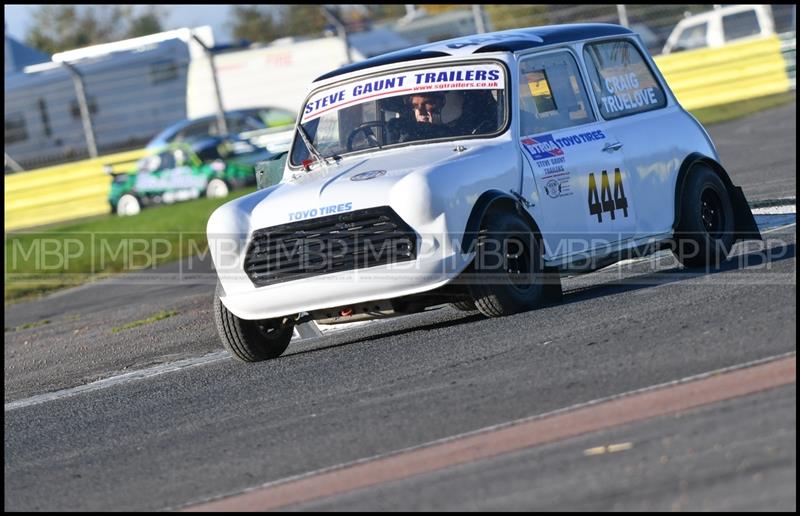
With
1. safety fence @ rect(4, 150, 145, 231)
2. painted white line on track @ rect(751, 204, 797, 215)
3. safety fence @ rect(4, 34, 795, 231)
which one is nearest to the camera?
painted white line on track @ rect(751, 204, 797, 215)

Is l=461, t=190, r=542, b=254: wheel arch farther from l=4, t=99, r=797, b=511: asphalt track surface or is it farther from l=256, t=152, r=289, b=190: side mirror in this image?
l=256, t=152, r=289, b=190: side mirror

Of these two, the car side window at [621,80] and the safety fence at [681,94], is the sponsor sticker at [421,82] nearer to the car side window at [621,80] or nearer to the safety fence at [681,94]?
the car side window at [621,80]

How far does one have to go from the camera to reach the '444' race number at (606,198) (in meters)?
8.46

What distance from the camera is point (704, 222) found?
928cm

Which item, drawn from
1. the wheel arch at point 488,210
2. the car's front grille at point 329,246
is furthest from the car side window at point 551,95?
the car's front grille at point 329,246

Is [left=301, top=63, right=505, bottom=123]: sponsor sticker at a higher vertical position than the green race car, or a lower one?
higher

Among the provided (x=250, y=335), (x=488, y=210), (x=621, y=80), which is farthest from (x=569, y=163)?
(x=250, y=335)

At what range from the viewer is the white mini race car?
7.52 m

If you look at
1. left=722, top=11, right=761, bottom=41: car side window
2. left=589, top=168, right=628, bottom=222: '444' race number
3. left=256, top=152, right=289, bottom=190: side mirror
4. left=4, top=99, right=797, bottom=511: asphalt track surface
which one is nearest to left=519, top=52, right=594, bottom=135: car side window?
left=589, top=168, right=628, bottom=222: '444' race number

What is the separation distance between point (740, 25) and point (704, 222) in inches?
922

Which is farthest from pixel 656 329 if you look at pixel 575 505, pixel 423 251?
pixel 575 505

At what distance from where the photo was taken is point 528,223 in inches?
314

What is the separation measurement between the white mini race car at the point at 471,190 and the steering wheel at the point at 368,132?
0.01 meters

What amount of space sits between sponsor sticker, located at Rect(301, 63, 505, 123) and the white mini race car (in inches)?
0.4
